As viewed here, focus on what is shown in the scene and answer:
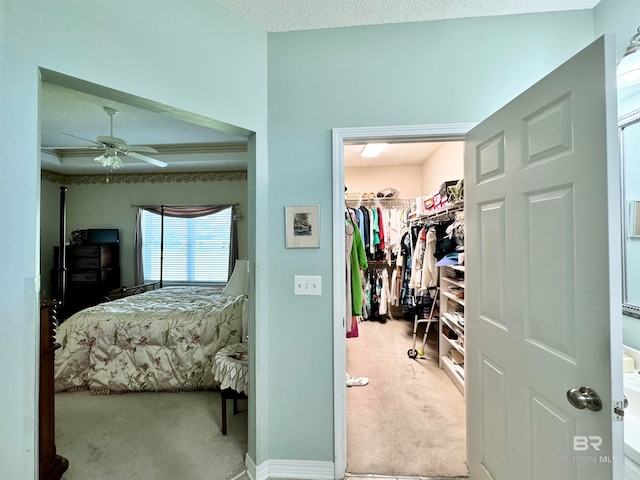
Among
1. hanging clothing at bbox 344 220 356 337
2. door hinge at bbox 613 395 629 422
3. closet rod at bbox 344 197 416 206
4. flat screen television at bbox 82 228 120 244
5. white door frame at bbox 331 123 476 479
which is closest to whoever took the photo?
door hinge at bbox 613 395 629 422

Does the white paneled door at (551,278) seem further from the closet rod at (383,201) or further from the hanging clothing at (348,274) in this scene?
the closet rod at (383,201)

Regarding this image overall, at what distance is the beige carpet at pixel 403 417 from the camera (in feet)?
5.65

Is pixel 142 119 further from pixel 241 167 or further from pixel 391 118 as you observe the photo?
pixel 391 118

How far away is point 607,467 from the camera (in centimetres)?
80

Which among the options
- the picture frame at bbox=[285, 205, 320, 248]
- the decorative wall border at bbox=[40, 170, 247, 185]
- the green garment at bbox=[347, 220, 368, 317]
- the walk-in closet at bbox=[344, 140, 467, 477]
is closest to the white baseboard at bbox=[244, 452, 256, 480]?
the walk-in closet at bbox=[344, 140, 467, 477]

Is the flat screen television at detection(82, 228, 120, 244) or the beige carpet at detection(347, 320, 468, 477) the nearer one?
the beige carpet at detection(347, 320, 468, 477)

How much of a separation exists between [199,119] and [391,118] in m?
1.08

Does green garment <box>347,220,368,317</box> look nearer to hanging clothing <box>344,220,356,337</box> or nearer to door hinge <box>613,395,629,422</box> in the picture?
hanging clothing <box>344,220,356,337</box>

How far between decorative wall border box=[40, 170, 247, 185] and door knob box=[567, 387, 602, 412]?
15.2 ft

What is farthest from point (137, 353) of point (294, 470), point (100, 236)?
point (100, 236)

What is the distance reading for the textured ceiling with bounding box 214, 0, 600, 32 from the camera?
4.78 ft

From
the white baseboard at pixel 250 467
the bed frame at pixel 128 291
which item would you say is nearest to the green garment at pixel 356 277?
the white baseboard at pixel 250 467

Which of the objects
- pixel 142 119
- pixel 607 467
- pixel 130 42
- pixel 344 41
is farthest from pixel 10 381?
pixel 142 119

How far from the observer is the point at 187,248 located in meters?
4.88
